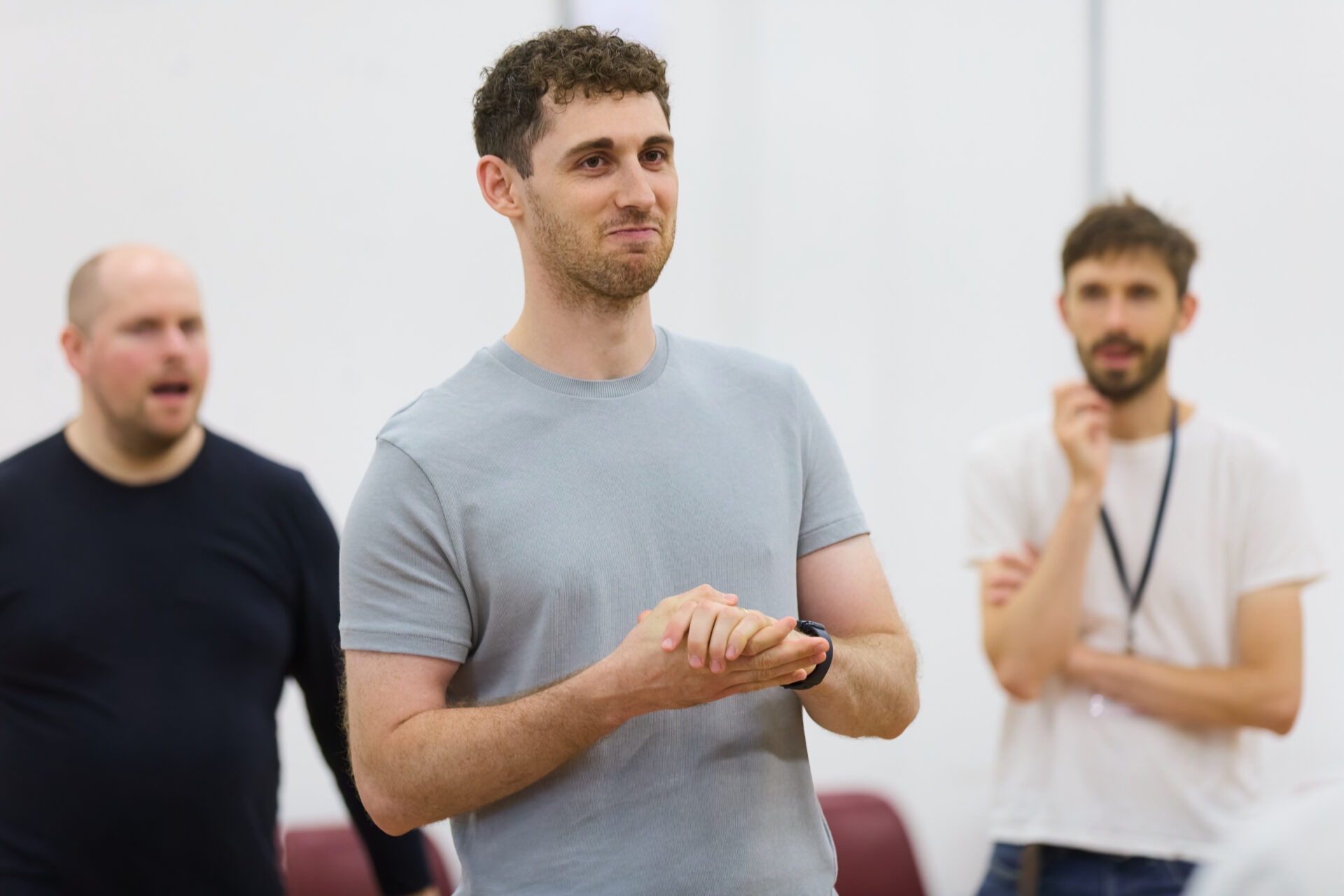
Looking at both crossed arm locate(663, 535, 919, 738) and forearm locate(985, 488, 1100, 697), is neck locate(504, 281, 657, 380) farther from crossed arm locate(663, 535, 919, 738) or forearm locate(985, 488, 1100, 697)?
forearm locate(985, 488, 1100, 697)

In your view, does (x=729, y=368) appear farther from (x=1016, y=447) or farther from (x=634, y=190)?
(x=1016, y=447)

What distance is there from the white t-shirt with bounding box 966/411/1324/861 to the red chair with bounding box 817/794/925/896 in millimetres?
1065

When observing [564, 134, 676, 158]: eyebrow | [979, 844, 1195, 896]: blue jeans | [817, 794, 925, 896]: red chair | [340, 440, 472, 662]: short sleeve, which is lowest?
[817, 794, 925, 896]: red chair

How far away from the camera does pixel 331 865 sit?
3.22 meters

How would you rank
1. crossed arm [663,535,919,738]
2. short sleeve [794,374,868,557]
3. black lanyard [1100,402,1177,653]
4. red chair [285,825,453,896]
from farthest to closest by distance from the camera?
red chair [285,825,453,896]
black lanyard [1100,402,1177,653]
short sleeve [794,374,868,557]
crossed arm [663,535,919,738]

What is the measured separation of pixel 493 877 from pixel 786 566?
19.1 inches

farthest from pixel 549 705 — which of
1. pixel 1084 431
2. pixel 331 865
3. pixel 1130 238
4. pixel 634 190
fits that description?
pixel 331 865

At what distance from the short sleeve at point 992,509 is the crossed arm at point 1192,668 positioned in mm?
136

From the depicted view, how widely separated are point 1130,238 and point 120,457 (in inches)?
77.1

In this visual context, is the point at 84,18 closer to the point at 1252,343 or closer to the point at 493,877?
the point at 493,877

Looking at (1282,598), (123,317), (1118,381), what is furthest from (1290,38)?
(123,317)

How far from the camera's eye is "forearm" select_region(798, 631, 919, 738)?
1.42 meters

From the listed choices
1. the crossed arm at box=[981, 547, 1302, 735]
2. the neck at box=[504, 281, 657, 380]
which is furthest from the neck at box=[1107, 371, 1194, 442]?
the neck at box=[504, 281, 657, 380]

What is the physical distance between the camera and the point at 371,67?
3574 mm
